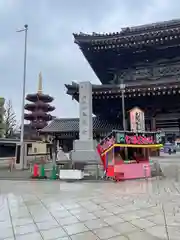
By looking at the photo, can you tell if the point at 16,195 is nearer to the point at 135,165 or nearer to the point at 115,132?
the point at 115,132

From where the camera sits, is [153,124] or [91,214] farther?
[153,124]

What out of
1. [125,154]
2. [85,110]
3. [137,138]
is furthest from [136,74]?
[125,154]

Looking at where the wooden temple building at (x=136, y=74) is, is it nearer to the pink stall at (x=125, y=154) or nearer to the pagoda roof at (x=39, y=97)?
the pink stall at (x=125, y=154)

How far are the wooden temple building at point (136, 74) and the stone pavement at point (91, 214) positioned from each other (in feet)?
23.2

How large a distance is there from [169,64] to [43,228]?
47.6ft

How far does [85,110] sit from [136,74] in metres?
5.07

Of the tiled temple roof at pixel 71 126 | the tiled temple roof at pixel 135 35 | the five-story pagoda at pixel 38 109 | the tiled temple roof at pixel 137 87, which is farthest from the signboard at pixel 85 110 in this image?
the five-story pagoda at pixel 38 109

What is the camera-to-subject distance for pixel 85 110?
14.9 meters

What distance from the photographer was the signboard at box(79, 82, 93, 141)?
14828 mm

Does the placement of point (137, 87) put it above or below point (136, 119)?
above

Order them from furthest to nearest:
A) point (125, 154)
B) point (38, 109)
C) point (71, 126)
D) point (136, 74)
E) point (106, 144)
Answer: point (38, 109)
point (71, 126)
point (136, 74)
point (125, 154)
point (106, 144)

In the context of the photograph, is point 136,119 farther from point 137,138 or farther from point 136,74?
point 136,74

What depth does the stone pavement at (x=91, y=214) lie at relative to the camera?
4.68 metres

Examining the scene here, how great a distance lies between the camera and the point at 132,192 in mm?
8773
